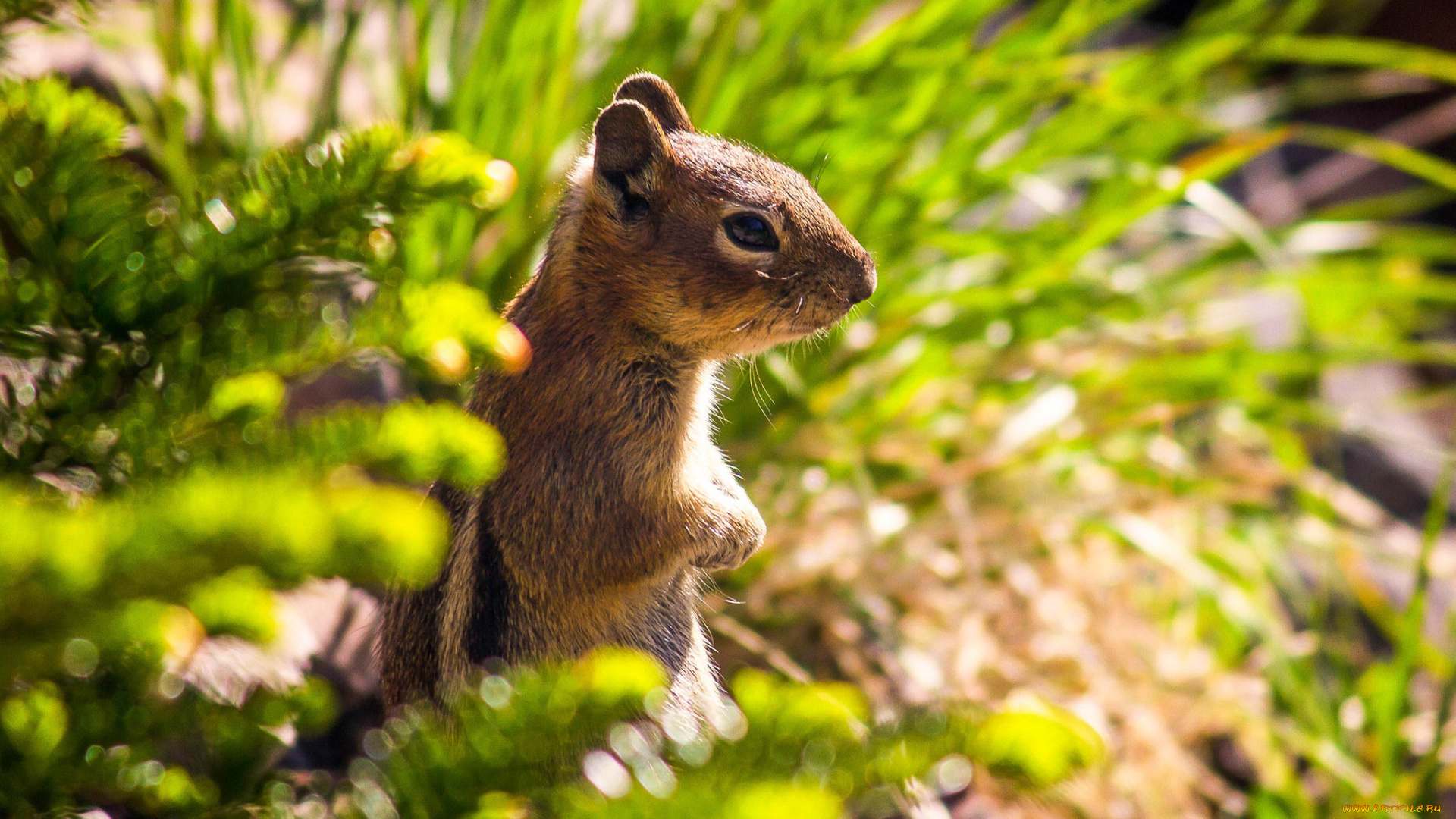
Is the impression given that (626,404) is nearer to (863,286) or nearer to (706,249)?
(706,249)

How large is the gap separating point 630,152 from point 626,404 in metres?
0.34

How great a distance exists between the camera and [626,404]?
54.4 inches

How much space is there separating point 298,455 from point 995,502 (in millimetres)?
2260

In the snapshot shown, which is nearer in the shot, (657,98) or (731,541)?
(731,541)

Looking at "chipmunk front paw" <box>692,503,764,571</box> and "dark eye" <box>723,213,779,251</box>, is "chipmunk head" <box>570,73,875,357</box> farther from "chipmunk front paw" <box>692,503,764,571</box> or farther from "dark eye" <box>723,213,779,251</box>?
"chipmunk front paw" <box>692,503,764,571</box>

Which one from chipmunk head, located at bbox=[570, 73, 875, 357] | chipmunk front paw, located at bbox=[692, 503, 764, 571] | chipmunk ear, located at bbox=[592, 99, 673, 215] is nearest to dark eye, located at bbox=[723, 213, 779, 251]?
chipmunk head, located at bbox=[570, 73, 875, 357]

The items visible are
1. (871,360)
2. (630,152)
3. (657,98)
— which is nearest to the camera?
(630,152)

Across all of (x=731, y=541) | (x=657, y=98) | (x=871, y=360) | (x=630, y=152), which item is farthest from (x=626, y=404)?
(x=871, y=360)

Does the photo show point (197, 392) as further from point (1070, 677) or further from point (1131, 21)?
point (1131, 21)

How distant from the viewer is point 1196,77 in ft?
9.84

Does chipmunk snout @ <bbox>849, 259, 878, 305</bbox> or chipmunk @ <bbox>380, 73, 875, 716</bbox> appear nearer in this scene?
chipmunk @ <bbox>380, 73, 875, 716</bbox>

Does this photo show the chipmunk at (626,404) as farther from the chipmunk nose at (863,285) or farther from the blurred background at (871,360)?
the blurred background at (871,360)

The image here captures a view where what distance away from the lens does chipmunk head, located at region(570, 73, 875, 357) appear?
4.57ft

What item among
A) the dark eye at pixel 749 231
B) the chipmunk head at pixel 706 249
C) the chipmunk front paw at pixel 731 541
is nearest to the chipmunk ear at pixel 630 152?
the chipmunk head at pixel 706 249
